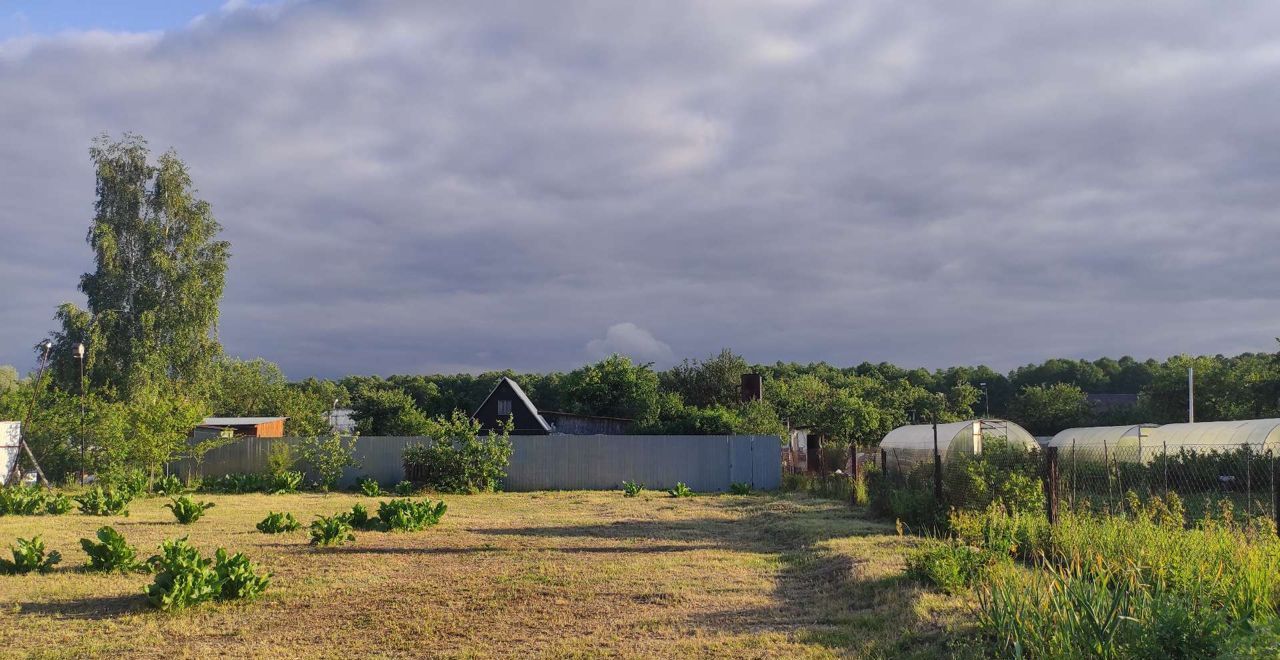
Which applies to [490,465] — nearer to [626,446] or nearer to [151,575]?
[626,446]

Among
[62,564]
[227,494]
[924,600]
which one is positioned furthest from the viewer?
[227,494]

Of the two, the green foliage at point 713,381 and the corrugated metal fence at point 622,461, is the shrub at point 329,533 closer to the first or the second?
the corrugated metal fence at point 622,461

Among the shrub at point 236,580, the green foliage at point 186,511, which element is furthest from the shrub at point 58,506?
the shrub at point 236,580

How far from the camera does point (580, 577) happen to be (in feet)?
32.2

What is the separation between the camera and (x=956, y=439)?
2033cm

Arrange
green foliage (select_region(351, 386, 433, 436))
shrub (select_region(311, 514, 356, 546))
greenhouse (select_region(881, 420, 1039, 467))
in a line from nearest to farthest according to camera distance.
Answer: shrub (select_region(311, 514, 356, 546)), greenhouse (select_region(881, 420, 1039, 467)), green foliage (select_region(351, 386, 433, 436))

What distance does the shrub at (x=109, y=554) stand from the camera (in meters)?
9.55

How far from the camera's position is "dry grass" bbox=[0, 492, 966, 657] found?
6.69 meters

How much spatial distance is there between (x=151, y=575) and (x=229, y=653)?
3.77 metres

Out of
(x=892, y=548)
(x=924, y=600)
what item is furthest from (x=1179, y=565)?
(x=892, y=548)

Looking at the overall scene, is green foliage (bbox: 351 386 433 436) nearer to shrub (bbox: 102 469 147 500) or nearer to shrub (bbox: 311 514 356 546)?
shrub (bbox: 102 469 147 500)

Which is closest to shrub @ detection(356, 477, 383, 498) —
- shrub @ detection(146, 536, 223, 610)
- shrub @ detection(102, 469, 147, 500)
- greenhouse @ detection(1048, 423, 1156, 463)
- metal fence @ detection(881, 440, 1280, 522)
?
shrub @ detection(102, 469, 147, 500)

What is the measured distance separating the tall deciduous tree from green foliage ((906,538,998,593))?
29906 mm

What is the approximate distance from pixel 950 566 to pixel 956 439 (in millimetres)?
13220
